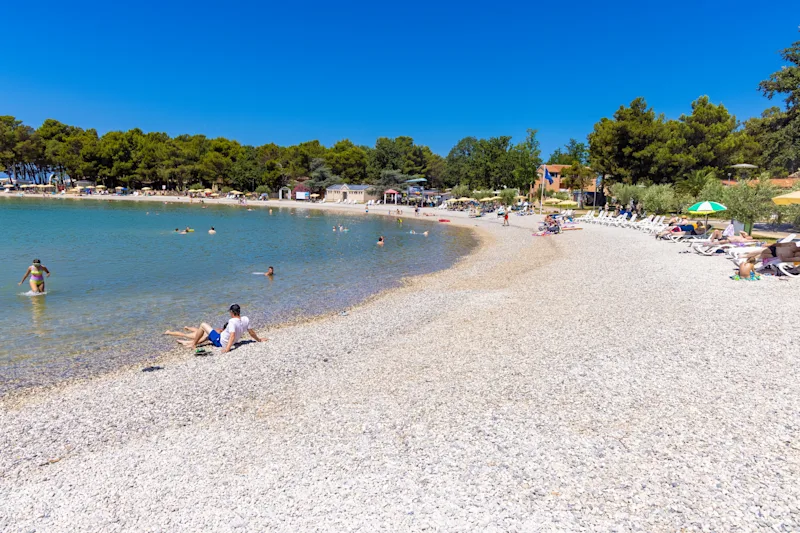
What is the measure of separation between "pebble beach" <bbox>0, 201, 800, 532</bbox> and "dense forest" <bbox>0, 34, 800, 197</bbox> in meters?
43.3

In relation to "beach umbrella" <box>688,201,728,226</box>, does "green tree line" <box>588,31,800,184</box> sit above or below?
above

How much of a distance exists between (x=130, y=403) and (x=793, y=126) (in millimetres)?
34289

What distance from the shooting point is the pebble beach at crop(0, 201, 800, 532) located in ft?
13.3

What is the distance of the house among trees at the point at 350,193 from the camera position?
80.6m

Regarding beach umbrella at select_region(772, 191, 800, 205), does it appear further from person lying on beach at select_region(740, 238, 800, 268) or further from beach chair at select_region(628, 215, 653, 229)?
beach chair at select_region(628, 215, 653, 229)

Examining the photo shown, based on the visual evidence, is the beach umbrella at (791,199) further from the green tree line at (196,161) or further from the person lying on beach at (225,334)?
the green tree line at (196,161)

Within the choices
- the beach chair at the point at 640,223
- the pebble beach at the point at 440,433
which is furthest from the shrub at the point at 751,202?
the pebble beach at the point at 440,433

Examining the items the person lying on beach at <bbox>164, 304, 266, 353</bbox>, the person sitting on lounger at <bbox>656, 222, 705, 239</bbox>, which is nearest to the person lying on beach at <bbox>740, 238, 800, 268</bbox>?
the person sitting on lounger at <bbox>656, 222, 705, 239</bbox>

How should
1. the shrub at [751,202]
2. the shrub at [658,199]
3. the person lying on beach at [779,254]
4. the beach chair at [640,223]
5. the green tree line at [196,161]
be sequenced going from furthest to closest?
1. the green tree line at [196,161]
2. the shrub at [658,199]
3. the beach chair at [640,223]
4. the shrub at [751,202]
5. the person lying on beach at [779,254]

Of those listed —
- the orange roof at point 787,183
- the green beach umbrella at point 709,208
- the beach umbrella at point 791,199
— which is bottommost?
the green beach umbrella at point 709,208

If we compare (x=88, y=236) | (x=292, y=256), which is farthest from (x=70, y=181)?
(x=292, y=256)

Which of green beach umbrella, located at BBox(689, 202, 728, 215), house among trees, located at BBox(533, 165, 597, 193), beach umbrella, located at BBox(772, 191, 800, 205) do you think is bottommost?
green beach umbrella, located at BBox(689, 202, 728, 215)

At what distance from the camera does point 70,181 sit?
95.8m

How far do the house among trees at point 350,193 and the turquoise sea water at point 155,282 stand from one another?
4472cm
